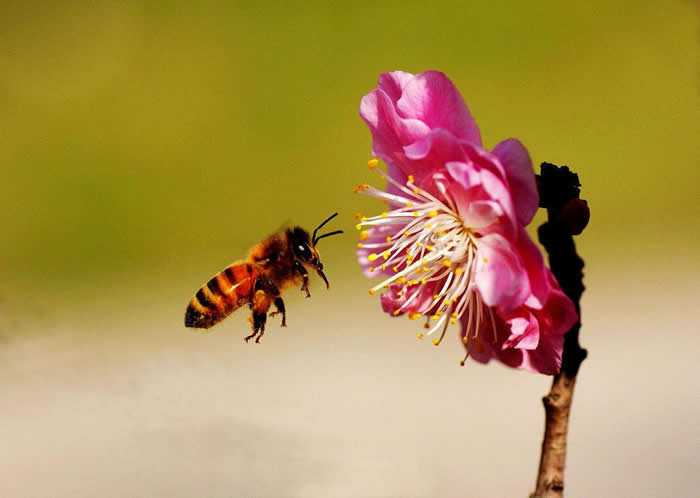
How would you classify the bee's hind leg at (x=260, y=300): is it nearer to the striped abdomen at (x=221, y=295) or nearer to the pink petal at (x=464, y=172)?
the striped abdomen at (x=221, y=295)

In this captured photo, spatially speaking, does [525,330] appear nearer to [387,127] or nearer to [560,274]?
[560,274]

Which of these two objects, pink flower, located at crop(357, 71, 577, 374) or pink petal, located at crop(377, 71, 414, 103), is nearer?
pink flower, located at crop(357, 71, 577, 374)

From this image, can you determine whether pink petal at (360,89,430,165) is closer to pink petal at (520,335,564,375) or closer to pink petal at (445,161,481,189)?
pink petal at (445,161,481,189)

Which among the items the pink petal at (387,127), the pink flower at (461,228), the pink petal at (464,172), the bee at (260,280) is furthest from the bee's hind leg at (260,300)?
the pink petal at (464,172)

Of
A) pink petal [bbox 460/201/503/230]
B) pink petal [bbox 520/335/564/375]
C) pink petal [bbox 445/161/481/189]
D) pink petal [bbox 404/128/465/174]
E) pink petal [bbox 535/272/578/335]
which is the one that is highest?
pink petal [bbox 404/128/465/174]

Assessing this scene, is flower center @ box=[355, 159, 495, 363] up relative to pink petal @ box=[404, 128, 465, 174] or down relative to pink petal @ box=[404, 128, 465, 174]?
down

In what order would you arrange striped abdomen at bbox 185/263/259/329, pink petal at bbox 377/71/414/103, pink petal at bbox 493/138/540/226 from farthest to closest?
striped abdomen at bbox 185/263/259/329
pink petal at bbox 377/71/414/103
pink petal at bbox 493/138/540/226

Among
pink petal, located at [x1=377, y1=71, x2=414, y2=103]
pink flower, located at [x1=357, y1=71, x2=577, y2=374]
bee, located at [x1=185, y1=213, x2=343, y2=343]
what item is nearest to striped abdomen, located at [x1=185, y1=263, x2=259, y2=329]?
bee, located at [x1=185, y1=213, x2=343, y2=343]

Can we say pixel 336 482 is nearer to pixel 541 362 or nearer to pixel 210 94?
pixel 541 362
